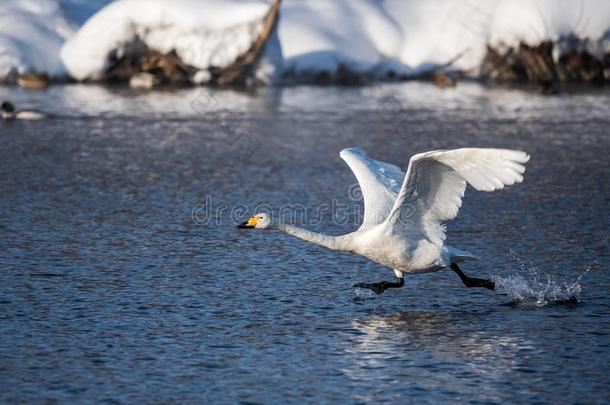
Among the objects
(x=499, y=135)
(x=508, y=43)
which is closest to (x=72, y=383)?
(x=499, y=135)

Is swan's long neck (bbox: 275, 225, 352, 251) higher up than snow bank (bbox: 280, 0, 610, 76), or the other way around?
snow bank (bbox: 280, 0, 610, 76)

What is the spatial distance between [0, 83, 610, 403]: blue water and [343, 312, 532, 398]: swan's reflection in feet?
0.08

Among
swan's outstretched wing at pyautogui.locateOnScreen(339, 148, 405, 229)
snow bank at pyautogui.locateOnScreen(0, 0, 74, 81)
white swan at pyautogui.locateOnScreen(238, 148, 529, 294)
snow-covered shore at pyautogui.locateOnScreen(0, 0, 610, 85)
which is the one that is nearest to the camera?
white swan at pyautogui.locateOnScreen(238, 148, 529, 294)

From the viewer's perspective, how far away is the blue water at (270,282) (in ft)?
27.9

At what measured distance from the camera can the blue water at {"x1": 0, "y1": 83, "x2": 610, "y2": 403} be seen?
8.50 meters

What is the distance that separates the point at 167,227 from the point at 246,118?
10.5 metres

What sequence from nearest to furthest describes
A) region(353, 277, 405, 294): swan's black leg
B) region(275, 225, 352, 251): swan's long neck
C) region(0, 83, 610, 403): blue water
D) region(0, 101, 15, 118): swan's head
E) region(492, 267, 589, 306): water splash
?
region(0, 83, 610, 403): blue water
region(275, 225, 352, 251): swan's long neck
region(492, 267, 589, 306): water splash
region(353, 277, 405, 294): swan's black leg
region(0, 101, 15, 118): swan's head

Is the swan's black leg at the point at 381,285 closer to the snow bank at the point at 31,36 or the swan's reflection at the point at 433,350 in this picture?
the swan's reflection at the point at 433,350

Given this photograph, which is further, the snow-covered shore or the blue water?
the snow-covered shore

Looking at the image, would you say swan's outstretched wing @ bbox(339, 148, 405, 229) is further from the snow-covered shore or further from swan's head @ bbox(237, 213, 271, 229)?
the snow-covered shore

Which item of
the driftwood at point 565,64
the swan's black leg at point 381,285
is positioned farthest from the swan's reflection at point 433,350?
the driftwood at point 565,64

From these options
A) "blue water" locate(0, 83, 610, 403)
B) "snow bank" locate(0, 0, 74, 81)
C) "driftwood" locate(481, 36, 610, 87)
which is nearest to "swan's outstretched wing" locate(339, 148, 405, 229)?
"blue water" locate(0, 83, 610, 403)

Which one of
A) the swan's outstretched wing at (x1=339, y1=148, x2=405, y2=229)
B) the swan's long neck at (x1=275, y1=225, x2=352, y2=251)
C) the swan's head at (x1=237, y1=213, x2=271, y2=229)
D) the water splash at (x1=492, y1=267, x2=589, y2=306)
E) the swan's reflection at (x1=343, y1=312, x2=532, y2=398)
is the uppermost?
the swan's outstretched wing at (x1=339, y1=148, x2=405, y2=229)

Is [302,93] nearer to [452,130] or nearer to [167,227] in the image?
[452,130]
